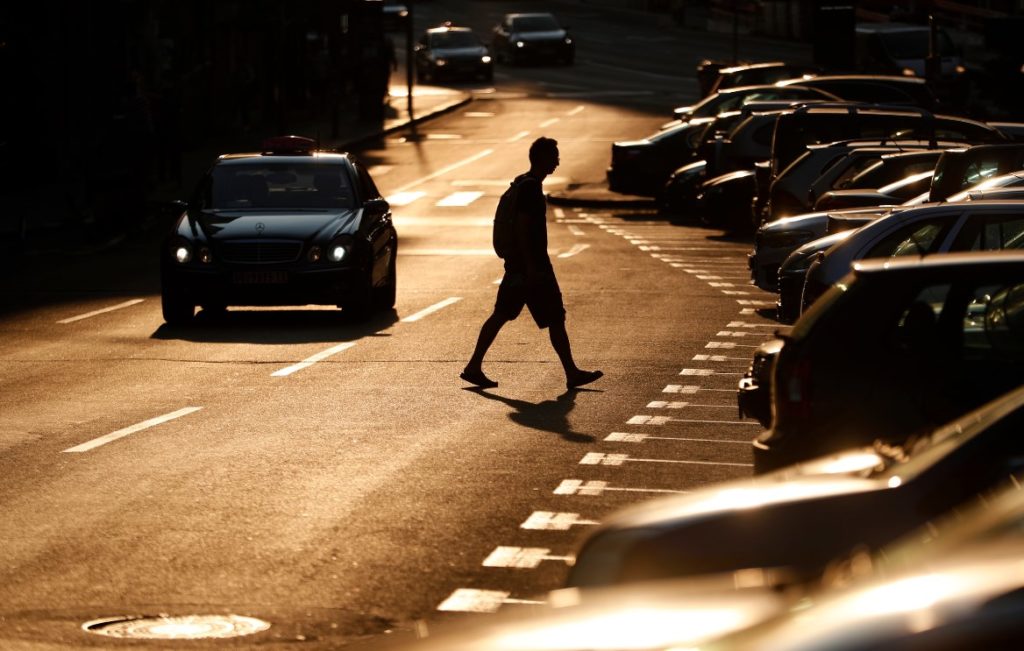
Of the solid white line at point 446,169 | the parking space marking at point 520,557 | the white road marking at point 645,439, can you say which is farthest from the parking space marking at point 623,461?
the solid white line at point 446,169

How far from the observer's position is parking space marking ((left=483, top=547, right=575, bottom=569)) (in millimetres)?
8609

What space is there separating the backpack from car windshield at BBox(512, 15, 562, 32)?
193ft

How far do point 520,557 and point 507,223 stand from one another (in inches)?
255

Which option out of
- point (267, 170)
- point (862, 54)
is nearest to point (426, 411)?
point (267, 170)

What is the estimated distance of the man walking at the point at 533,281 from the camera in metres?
Result: 14.8

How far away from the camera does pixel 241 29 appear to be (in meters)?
53.8

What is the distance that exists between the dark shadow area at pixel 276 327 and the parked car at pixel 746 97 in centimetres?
1500

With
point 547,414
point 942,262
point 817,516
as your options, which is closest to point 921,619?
point 817,516

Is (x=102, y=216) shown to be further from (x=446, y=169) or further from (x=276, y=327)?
(x=446, y=169)

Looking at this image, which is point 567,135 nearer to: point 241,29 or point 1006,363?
point 241,29

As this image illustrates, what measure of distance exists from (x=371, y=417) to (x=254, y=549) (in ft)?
13.7

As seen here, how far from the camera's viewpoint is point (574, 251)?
27875 millimetres

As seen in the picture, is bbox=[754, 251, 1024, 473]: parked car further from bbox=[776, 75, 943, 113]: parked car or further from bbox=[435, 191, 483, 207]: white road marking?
bbox=[435, 191, 483, 207]: white road marking

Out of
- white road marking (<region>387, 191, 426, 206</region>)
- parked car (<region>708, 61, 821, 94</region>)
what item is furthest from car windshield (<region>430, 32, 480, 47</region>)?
white road marking (<region>387, 191, 426, 206</region>)
